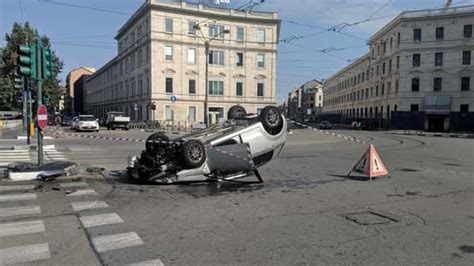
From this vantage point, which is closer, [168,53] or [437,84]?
[168,53]

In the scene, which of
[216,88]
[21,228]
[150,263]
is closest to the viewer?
[150,263]

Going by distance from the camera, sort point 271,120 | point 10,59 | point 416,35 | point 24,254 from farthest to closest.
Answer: point 416,35
point 10,59
point 271,120
point 24,254

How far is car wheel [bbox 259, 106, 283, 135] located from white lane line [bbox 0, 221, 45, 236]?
606 cm

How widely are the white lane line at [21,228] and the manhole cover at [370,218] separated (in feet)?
15.3

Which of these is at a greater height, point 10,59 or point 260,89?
point 10,59

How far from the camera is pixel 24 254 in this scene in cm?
494

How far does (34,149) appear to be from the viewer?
62.7ft

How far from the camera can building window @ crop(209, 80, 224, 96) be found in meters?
63.0

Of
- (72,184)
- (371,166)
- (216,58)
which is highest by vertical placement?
(216,58)

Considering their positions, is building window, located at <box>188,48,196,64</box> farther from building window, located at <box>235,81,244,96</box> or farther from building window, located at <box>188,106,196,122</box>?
building window, located at <box>235,81,244,96</box>

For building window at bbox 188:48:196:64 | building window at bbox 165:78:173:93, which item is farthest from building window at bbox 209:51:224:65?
building window at bbox 165:78:173:93

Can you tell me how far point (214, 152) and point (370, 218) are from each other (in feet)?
14.1

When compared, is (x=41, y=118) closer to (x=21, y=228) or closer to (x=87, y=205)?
(x=87, y=205)

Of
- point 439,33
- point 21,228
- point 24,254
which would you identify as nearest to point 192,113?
point 439,33
